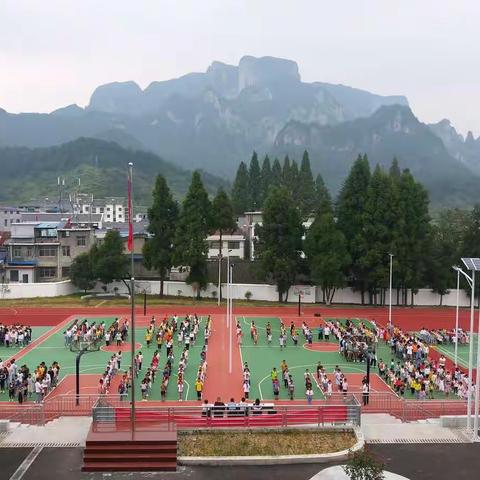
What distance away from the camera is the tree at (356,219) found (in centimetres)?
5234

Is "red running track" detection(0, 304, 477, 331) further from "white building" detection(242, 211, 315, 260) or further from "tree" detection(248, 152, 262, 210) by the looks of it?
"tree" detection(248, 152, 262, 210)

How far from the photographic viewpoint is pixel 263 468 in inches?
670

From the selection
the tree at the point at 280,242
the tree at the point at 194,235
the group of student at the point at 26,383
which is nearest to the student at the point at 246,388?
the group of student at the point at 26,383

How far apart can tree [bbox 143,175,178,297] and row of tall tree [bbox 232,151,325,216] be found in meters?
35.1

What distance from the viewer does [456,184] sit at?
640ft

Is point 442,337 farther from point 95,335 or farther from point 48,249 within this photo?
point 48,249

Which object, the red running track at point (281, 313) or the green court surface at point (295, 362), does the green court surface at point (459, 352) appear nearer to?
the green court surface at point (295, 362)

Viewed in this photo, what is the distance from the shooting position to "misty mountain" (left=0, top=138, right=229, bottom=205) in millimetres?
165625

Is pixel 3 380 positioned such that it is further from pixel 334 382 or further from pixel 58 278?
pixel 58 278

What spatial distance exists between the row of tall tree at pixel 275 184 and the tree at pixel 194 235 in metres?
34.6

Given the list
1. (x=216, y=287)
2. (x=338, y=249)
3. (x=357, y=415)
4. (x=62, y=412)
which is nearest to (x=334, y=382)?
(x=357, y=415)

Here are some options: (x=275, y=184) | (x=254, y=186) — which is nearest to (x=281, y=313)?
(x=275, y=184)

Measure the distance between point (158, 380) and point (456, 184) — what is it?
18383cm

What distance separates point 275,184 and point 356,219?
39581 millimetres
